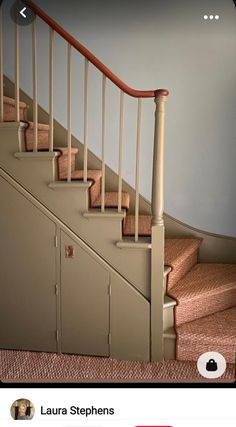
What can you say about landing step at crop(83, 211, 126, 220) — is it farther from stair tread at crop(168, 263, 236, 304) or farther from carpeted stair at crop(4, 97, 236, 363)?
stair tread at crop(168, 263, 236, 304)

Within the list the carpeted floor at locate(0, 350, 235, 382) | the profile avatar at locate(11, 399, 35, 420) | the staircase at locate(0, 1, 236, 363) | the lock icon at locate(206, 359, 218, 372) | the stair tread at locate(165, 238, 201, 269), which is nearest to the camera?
the profile avatar at locate(11, 399, 35, 420)

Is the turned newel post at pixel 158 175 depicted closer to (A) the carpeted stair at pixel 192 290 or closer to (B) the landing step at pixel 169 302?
(A) the carpeted stair at pixel 192 290

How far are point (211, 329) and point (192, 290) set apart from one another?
0.22m

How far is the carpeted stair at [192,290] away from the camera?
5.85 feet

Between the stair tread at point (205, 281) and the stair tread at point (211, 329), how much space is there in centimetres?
13

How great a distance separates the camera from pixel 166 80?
7.64 feet

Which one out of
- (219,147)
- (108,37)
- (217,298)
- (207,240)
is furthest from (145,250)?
(108,37)

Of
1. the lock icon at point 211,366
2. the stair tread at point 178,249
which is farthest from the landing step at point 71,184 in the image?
the lock icon at point 211,366

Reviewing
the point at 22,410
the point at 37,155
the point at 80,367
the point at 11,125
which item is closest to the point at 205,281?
the point at 80,367

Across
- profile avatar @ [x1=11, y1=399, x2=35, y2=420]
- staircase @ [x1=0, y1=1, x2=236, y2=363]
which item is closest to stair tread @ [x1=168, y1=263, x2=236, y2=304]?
staircase @ [x1=0, y1=1, x2=236, y2=363]

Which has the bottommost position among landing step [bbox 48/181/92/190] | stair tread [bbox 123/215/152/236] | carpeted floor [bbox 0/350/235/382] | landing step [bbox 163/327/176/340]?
carpeted floor [bbox 0/350/235/382]

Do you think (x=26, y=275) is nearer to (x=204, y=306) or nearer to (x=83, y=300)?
(x=83, y=300)

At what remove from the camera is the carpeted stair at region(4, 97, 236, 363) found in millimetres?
1784

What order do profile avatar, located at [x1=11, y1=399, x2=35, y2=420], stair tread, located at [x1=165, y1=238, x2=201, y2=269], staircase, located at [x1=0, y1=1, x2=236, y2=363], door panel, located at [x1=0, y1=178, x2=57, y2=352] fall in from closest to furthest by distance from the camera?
profile avatar, located at [x1=11, y1=399, x2=35, y2=420], staircase, located at [x1=0, y1=1, x2=236, y2=363], door panel, located at [x1=0, y1=178, x2=57, y2=352], stair tread, located at [x1=165, y1=238, x2=201, y2=269]
